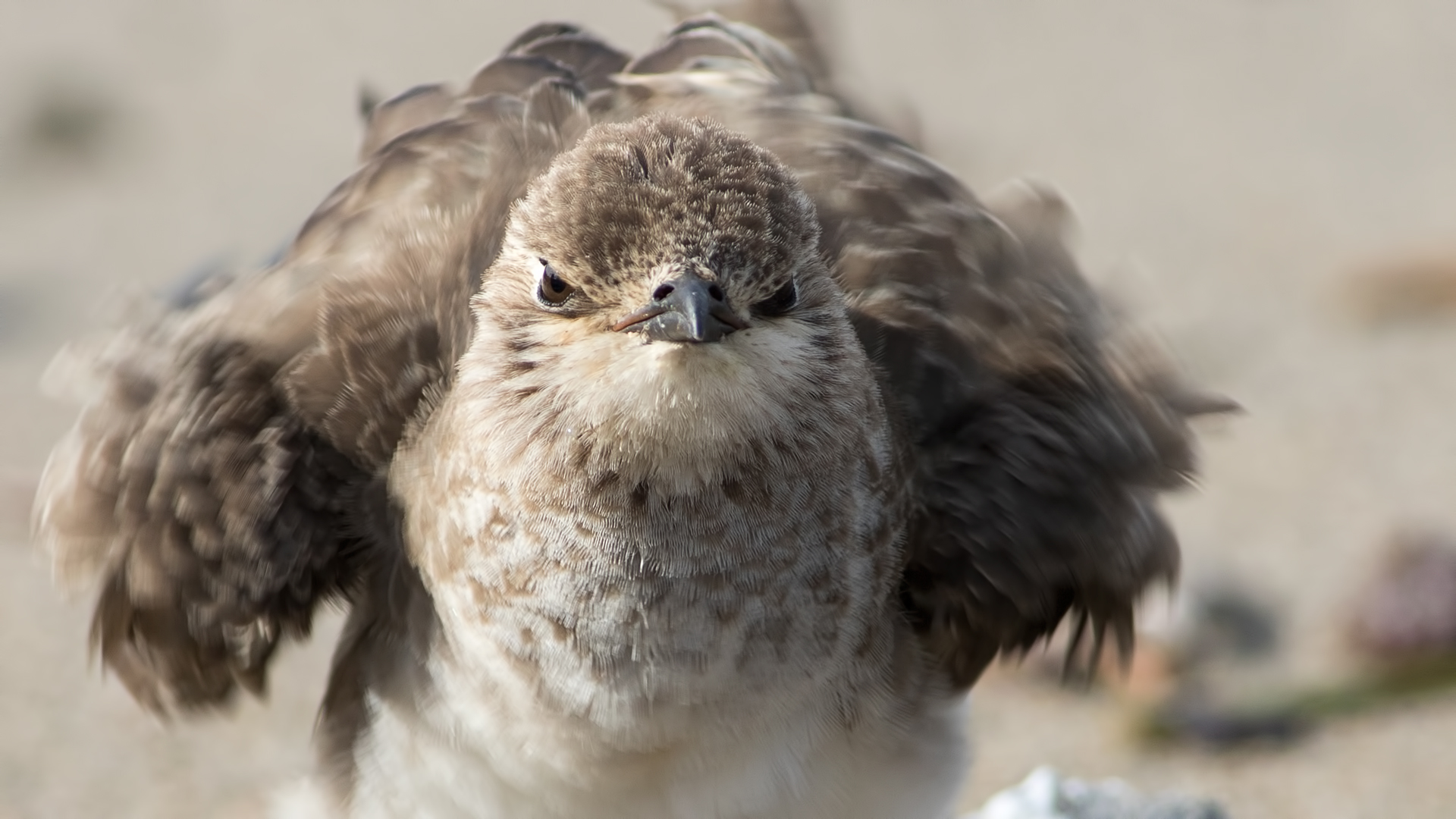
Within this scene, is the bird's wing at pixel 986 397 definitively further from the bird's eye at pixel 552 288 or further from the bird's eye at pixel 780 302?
the bird's eye at pixel 552 288

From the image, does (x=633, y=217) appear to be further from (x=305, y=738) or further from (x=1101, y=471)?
(x=305, y=738)

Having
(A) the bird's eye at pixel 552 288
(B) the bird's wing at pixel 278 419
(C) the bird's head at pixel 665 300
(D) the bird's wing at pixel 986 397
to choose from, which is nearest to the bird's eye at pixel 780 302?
(C) the bird's head at pixel 665 300

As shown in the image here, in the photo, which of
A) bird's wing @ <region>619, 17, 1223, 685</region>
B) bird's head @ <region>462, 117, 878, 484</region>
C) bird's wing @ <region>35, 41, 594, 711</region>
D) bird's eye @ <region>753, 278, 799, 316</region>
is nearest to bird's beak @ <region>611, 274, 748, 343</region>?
bird's head @ <region>462, 117, 878, 484</region>

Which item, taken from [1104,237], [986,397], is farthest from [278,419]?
[1104,237]

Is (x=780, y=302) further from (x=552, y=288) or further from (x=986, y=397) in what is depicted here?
(x=986, y=397)

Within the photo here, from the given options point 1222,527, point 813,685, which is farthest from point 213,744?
point 1222,527

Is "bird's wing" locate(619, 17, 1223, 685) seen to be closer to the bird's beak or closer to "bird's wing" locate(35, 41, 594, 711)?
"bird's wing" locate(35, 41, 594, 711)

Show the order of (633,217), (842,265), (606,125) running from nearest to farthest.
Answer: (633,217) < (606,125) < (842,265)
